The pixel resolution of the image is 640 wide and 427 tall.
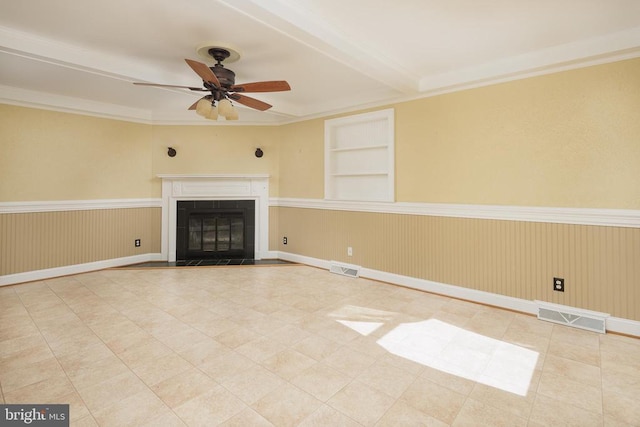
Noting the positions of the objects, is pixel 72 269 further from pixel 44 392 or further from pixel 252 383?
pixel 252 383

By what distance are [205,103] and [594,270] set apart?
374cm

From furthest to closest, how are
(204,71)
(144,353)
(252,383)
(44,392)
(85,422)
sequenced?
(204,71) < (144,353) < (252,383) < (44,392) < (85,422)

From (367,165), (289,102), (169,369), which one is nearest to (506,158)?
(367,165)

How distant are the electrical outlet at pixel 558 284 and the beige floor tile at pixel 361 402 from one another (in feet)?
7.07

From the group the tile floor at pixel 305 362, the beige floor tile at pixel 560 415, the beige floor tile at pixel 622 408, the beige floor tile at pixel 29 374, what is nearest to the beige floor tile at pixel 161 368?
the tile floor at pixel 305 362

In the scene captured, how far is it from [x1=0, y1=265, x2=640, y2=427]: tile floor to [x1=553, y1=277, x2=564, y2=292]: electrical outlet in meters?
0.38

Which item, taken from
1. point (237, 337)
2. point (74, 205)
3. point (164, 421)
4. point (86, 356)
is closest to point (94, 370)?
point (86, 356)

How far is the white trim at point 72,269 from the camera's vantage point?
Answer: 4.04 meters

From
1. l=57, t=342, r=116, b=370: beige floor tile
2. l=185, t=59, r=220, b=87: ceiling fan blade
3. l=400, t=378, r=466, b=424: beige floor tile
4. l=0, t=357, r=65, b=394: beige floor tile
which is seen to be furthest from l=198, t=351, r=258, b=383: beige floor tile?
l=185, t=59, r=220, b=87: ceiling fan blade

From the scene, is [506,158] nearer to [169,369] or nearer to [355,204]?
[355,204]

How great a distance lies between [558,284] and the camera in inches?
119

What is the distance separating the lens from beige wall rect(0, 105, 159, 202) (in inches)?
159

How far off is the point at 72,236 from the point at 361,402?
4.64m

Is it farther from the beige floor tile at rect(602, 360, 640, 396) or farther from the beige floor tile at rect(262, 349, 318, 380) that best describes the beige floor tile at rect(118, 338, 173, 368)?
the beige floor tile at rect(602, 360, 640, 396)
